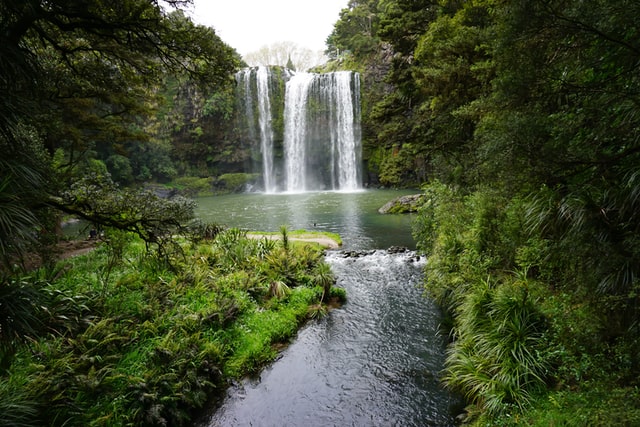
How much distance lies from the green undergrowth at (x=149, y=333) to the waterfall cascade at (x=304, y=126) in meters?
29.0

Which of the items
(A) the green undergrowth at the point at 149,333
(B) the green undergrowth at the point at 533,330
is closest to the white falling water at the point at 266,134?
(A) the green undergrowth at the point at 149,333

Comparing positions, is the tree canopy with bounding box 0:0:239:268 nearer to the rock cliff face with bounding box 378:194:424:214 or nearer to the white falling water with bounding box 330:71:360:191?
the rock cliff face with bounding box 378:194:424:214

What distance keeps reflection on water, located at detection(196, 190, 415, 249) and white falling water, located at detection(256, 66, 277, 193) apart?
12286 mm

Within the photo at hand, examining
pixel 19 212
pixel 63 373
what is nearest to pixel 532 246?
pixel 19 212

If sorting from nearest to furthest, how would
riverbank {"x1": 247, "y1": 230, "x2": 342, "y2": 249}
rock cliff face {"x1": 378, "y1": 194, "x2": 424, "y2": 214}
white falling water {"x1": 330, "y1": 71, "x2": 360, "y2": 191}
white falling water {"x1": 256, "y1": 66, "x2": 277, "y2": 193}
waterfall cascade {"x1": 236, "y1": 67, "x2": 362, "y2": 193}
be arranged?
1. riverbank {"x1": 247, "y1": 230, "x2": 342, "y2": 249}
2. rock cliff face {"x1": 378, "y1": 194, "x2": 424, "y2": 214}
3. white falling water {"x1": 330, "y1": 71, "x2": 360, "y2": 191}
4. waterfall cascade {"x1": 236, "y1": 67, "x2": 362, "y2": 193}
5. white falling water {"x1": 256, "y1": 66, "x2": 277, "y2": 193}

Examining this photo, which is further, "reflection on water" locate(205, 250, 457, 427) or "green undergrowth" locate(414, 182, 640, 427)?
"reflection on water" locate(205, 250, 457, 427)

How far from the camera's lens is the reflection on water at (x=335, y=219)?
50.9 ft

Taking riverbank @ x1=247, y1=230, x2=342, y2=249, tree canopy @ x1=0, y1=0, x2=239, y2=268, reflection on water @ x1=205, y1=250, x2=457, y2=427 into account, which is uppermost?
tree canopy @ x1=0, y1=0, x2=239, y2=268

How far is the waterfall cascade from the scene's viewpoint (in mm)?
37250

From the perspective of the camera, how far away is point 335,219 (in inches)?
811

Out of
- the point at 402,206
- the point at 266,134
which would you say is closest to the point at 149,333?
the point at 402,206

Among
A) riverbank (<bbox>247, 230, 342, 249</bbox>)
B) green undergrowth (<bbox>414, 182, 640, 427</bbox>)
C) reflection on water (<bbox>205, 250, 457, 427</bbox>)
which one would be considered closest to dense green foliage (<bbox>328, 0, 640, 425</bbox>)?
green undergrowth (<bbox>414, 182, 640, 427</bbox>)

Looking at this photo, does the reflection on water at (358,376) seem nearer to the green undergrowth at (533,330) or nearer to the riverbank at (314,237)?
the green undergrowth at (533,330)

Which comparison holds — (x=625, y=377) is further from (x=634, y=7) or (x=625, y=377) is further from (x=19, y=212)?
(x=19, y=212)
